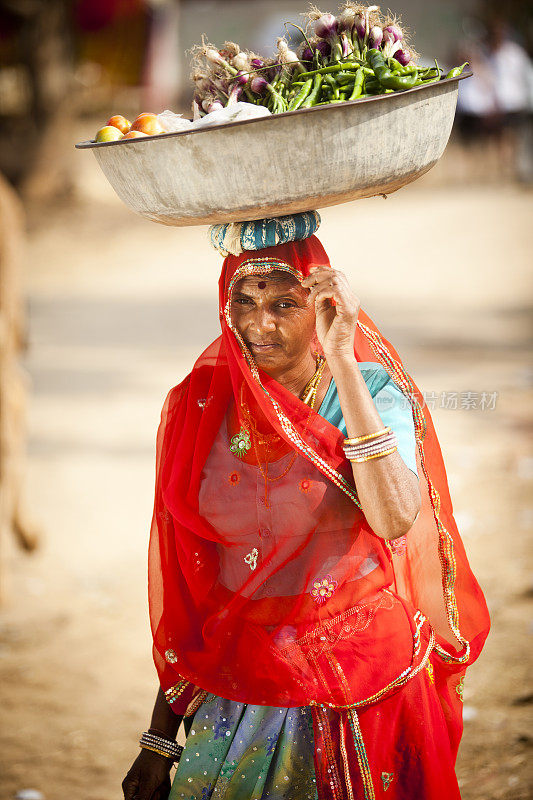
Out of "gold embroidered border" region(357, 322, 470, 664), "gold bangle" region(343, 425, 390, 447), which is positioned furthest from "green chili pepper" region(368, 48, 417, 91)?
"gold bangle" region(343, 425, 390, 447)

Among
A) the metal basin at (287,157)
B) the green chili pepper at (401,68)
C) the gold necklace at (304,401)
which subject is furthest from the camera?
the gold necklace at (304,401)

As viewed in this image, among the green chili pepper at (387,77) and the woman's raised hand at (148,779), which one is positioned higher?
the green chili pepper at (387,77)

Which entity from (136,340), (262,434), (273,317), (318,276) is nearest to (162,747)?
(262,434)

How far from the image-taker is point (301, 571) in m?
2.01

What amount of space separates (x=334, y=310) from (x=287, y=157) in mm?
366

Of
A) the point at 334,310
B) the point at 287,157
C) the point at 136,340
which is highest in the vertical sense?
the point at 136,340

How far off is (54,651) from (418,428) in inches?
124

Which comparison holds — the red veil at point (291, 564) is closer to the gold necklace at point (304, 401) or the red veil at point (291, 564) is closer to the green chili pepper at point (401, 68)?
the gold necklace at point (304, 401)

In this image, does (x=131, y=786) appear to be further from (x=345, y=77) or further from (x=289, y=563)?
(x=345, y=77)

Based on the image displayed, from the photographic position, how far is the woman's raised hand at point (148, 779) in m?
2.15

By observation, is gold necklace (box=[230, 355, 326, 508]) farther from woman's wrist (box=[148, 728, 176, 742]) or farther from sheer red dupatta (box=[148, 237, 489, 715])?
woman's wrist (box=[148, 728, 176, 742])

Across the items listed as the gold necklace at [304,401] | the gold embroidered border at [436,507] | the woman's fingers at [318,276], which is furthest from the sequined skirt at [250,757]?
the woman's fingers at [318,276]

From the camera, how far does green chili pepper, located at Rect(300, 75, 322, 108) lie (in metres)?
1.76

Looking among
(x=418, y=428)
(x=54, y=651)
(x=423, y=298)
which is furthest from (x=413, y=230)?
(x=418, y=428)
